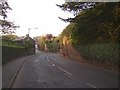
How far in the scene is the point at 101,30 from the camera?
32.4m

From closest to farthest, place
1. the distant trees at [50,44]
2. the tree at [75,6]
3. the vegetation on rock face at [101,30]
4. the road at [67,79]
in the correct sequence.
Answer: the road at [67,79], the vegetation on rock face at [101,30], the tree at [75,6], the distant trees at [50,44]

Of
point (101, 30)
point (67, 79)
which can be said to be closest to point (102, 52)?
point (101, 30)

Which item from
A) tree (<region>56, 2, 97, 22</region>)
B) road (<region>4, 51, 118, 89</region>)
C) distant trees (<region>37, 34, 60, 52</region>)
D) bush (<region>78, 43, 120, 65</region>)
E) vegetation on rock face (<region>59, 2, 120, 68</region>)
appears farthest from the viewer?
distant trees (<region>37, 34, 60, 52</region>)

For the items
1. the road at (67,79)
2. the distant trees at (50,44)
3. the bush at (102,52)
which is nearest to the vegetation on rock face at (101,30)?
the bush at (102,52)

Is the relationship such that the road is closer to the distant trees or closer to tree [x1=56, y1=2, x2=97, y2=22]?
tree [x1=56, y1=2, x2=97, y2=22]

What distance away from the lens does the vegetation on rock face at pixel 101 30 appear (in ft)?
87.8

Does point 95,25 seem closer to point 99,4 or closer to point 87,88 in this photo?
point 99,4

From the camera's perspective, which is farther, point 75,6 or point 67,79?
point 75,6

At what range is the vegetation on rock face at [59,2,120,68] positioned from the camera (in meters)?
26.8

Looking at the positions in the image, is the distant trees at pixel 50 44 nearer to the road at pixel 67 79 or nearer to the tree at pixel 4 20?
the tree at pixel 4 20

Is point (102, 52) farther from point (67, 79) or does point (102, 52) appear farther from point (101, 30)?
point (67, 79)

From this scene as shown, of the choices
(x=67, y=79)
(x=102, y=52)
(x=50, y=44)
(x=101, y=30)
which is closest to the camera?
(x=67, y=79)

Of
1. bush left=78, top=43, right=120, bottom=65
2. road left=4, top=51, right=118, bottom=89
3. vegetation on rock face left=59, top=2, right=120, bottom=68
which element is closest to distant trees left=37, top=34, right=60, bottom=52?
bush left=78, top=43, right=120, bottom=65

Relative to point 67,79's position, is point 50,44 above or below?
above
